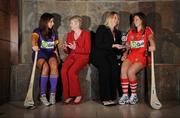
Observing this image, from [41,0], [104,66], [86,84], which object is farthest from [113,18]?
[41,0]

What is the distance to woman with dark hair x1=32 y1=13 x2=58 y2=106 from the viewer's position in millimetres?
5141

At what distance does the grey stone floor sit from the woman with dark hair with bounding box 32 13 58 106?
286mm

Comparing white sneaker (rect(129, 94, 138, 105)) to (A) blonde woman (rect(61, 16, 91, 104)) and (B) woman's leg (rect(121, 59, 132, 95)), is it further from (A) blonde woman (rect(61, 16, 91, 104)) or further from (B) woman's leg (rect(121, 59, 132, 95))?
(A) blonde woman (rect(61, 16, 91, 104))

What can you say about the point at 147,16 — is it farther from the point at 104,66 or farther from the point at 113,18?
the point at 104,66

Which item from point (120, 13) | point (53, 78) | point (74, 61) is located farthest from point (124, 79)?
point (120, 13)

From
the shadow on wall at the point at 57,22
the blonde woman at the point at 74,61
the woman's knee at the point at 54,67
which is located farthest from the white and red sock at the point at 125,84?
the shadow on wall at the point at 57,22

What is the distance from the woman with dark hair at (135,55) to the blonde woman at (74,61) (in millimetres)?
681

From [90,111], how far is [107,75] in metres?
0.89

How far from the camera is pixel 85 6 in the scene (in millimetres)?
6348

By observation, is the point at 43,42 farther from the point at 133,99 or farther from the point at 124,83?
the point at 133,99

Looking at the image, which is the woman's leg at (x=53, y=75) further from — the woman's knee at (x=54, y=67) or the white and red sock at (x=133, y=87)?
the white and red sock at (x=133, y=87)

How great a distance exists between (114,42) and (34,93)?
1.60 m

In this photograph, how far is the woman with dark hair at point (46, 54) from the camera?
5141 mm

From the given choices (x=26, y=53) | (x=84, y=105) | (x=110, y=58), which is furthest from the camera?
(x=26, y=53)
